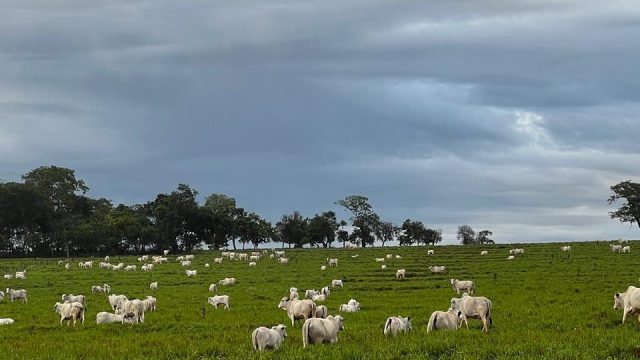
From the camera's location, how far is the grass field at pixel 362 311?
17.3 m

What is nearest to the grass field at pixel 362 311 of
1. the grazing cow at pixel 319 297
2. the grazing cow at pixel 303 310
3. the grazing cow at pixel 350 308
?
the grazing cow at pixel 350 308

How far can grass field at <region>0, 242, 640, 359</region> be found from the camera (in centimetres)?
1733

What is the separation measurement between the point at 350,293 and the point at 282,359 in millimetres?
26164

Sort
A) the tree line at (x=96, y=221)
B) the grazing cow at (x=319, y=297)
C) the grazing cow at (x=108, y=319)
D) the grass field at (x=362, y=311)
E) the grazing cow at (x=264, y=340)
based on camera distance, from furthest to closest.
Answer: the tree line at (x=96, y=221) < the grazing cow at (x=319, y=297) < the grazing cow at (x=108, y=319) < the grazing cow at (x=264, y=340) < the grass field at (x=362, y=311)

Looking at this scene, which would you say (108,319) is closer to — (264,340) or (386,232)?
(264,340)

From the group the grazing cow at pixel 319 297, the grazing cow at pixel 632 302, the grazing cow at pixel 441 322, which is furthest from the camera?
the grazing cow at pixel 319 297

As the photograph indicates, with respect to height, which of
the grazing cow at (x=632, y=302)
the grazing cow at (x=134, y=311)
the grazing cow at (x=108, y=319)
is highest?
the grazing cow at (x=632, y=302)

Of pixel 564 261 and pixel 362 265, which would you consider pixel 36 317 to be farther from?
pixel 564 261

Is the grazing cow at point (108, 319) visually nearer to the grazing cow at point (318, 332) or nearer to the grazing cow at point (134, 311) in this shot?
the grazing cow at point (134, 311)

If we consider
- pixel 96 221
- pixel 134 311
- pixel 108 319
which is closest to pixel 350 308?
pixel 134 311

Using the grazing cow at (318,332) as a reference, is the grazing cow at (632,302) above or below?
above

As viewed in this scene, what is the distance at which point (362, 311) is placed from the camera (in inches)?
1209

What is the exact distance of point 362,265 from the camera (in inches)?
2603

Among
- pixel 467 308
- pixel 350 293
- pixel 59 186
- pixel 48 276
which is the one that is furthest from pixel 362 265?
pixel 59 186
